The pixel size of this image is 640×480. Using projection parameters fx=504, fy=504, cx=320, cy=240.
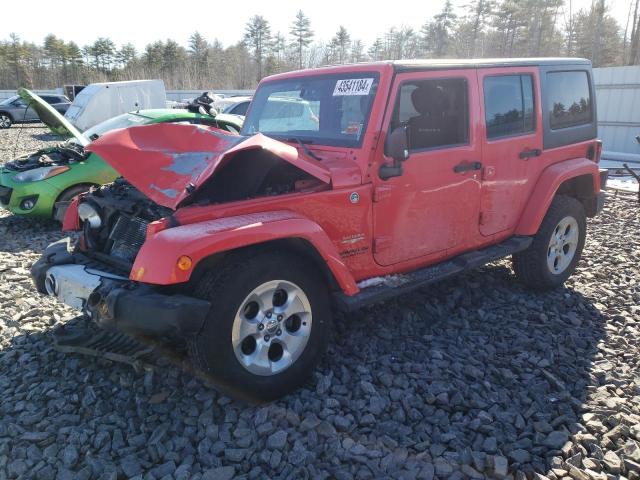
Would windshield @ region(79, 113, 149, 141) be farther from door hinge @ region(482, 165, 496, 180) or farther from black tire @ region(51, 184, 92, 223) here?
door hinge @ region(482, 165, 496, 180)

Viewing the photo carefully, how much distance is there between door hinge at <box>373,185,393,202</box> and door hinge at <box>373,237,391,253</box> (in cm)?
29

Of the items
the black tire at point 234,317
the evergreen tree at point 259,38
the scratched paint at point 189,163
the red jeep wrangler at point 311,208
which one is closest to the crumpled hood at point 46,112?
the red jeep wrangler at point 311,208

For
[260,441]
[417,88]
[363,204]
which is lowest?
[260,441]

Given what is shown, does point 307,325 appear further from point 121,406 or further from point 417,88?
point 417,88

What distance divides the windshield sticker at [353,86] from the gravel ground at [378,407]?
1770mm

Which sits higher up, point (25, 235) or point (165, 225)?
point (165, 225)

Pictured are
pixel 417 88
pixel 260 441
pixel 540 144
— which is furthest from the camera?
pixel 540 144

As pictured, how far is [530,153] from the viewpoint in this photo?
4410mm

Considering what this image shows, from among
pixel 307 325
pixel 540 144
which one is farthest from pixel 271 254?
pixel 540 144

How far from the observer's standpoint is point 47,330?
3969 millimetres

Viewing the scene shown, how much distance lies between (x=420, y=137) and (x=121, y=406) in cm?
271

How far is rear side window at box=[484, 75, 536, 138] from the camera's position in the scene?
413 cm

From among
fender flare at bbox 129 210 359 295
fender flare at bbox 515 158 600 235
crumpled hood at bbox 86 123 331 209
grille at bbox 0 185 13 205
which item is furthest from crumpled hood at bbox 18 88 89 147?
fender flare at bbox 515 158 600 235

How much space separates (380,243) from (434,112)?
3.65 feet
